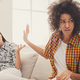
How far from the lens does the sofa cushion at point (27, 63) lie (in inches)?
74.9

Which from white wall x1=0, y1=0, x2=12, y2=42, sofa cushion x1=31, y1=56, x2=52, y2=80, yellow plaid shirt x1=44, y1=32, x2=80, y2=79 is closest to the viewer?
yellow plaid shirt x1=44, y1=32, x2=80, y2=79

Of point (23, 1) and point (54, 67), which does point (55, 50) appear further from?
point (23, 1)

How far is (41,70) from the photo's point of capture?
6.06ft

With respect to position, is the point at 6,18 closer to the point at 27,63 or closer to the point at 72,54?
the point at 27,63

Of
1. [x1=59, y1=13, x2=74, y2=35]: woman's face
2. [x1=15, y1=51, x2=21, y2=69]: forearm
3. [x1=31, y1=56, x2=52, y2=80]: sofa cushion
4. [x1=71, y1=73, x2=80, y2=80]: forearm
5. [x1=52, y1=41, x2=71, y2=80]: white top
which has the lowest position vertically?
[x1=31, y1=56, x2=52, y2=80]: sofa cushion

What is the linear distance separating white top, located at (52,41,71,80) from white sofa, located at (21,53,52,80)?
2.19 feet

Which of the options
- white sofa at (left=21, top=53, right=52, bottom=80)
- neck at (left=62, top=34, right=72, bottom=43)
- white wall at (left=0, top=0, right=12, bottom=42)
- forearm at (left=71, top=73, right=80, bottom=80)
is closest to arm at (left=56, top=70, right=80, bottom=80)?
forearm at (left=71, top=73, right=80, bottom=80)

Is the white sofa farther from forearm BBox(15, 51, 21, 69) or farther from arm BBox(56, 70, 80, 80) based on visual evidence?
arm BBox(56, 70, 80, 80)

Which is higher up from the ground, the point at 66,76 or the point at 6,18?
the point at 6,18

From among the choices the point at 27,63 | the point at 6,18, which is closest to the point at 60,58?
the point at 27,63

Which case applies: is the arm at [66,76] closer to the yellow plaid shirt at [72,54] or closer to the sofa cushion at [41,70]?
the yellow plaid shirt at [72,54]

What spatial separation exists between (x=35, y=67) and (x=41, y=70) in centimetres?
11

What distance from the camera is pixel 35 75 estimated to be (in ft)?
6.06

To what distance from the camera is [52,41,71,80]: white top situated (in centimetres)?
114
